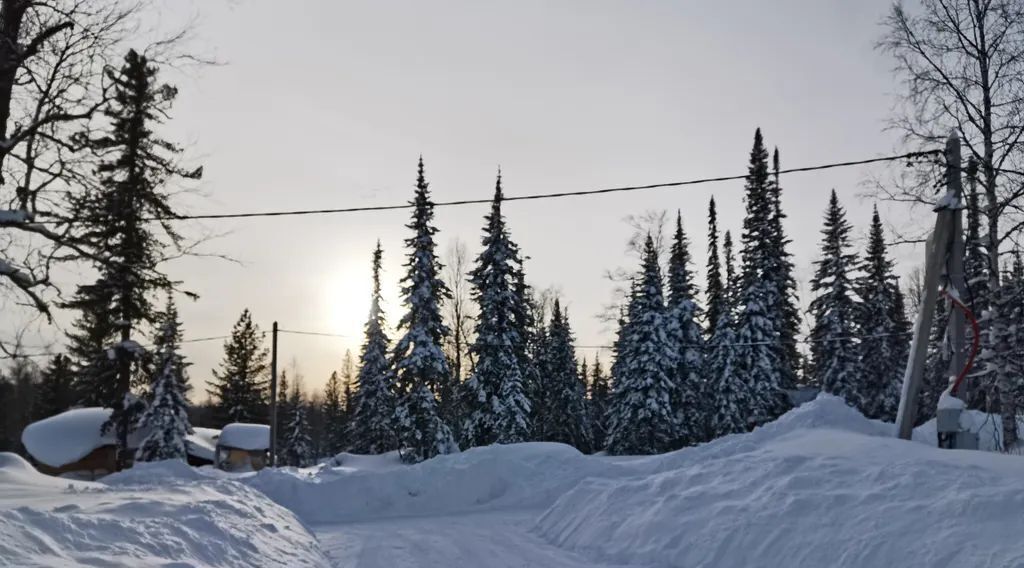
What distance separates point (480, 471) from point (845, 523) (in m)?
14.3

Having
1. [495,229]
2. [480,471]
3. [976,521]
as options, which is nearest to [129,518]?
[976,521]

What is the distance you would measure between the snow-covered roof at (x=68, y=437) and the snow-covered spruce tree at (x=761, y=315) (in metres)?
35.1

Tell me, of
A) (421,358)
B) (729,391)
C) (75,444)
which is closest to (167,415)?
(75,444)

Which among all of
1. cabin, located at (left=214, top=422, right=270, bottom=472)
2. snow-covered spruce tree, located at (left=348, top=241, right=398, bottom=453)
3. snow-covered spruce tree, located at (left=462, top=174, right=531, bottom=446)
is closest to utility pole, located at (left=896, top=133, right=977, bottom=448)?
snow-covered spruce tree, located at (left=462, top=174, right=531, bottom=446)

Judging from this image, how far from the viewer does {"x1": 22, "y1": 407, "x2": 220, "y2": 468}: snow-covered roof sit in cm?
4506

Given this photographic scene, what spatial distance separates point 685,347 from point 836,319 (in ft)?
29.2

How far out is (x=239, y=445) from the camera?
5456 centimetres

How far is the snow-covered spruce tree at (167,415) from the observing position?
43969mm

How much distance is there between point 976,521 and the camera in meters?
7.29

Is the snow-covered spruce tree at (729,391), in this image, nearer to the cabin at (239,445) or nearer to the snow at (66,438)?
the cabin at (239,445)

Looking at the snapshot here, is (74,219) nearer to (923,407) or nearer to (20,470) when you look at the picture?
(20,470)

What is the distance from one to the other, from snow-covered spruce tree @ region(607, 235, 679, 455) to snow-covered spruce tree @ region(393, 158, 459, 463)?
10762mm

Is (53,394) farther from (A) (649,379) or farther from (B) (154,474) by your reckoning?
(B) (154,474)

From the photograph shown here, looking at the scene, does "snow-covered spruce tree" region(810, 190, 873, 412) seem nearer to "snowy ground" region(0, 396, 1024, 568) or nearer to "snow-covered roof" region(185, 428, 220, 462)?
"snowy ground" region(0, 396, 1024, 568)
